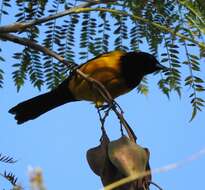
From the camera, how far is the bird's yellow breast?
2947 millimetres

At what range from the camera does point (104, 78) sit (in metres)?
2.96

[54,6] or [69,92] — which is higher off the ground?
[54,6]

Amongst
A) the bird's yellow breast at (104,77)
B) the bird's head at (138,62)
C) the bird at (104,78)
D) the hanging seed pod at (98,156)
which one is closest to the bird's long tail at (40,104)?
the bird at (104,78)

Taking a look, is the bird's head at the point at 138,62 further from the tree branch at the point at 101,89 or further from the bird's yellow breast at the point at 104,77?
the tree branch at the point at 101,89

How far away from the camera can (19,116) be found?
3.19 metres

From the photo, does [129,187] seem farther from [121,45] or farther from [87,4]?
[121,45]

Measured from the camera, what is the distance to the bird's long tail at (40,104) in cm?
319

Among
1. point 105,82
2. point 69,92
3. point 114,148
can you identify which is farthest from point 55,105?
point 114,148

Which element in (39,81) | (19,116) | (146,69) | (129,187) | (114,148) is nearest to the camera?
(129,187)

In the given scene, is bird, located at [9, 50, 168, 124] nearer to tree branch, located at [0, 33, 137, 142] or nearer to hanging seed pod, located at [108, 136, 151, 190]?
tree branch, located at [0, 33, 137, 142]

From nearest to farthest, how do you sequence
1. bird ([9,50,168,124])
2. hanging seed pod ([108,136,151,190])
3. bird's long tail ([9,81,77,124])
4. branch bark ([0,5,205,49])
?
1. hanging seed pod ([108,136,151,190])
2. branch bark ([0,5,205,49])
3. bird ([9,50,168,124])
4. bird's long tail ([9,81,77,124])

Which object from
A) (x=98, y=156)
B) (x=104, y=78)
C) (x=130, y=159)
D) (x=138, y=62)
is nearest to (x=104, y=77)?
(x=104, y=78)

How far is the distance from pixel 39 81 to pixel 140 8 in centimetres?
45

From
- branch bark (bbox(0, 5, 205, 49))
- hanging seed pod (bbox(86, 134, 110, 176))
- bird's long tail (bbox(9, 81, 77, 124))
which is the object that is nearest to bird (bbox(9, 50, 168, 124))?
bird's long tail (bbox(9, 81, 77, 124))
